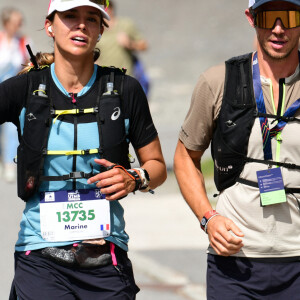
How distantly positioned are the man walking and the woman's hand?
0.44 meters

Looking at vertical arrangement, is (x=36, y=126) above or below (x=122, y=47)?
below

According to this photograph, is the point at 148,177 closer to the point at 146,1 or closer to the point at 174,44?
the point at 174,44

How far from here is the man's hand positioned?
14.3 ft

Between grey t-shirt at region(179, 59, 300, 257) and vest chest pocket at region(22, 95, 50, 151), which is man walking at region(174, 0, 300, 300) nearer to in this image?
grey t-shirt at region(179, 59, 300, 257)

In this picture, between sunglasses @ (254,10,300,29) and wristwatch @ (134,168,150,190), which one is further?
wristwatch @ (134,168,150,190)

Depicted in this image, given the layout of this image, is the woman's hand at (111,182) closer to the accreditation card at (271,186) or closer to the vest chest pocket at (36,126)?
the vest chest pocket at (36,126)

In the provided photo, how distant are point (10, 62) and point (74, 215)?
7.81 metres

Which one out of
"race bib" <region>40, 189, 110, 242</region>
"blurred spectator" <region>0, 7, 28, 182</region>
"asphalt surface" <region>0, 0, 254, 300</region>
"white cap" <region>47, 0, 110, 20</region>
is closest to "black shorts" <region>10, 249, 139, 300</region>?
"race bib" <region>40, 189, 110, 242</region>

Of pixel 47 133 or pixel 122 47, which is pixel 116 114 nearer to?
pixel 47 133

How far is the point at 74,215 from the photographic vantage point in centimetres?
471

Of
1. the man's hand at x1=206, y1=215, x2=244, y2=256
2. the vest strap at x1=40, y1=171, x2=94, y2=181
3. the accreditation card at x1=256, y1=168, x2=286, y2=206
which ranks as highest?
the vest strap at x1=40, y1=171, x2=94, y2=181

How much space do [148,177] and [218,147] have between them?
38cm

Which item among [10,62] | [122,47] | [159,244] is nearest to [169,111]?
[10,62]

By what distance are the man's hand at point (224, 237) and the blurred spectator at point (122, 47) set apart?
22.2ft
